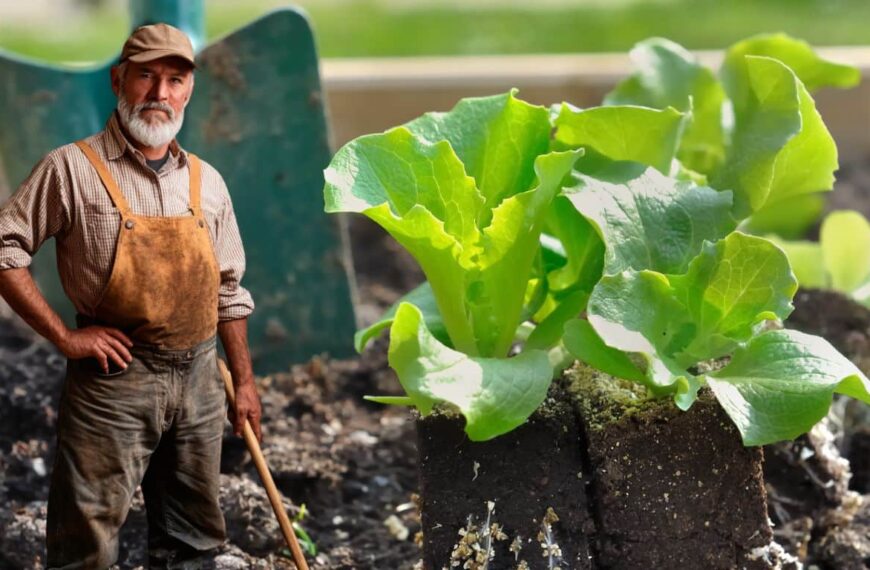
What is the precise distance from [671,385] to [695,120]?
0.71 m

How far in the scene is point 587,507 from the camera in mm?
1450

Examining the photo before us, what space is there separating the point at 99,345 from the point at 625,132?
2.34ft

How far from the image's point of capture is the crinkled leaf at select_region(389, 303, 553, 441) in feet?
4.17

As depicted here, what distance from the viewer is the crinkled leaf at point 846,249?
2.02m

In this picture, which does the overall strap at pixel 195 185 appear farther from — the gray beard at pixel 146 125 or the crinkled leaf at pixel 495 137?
the crinkled leaf at pixel 495 137

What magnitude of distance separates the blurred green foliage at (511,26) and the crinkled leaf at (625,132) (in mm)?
2415

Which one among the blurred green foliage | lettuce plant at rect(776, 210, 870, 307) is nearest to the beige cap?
lettuce plant at rect(776, 210, 870, 307)

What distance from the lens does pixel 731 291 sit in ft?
4.65

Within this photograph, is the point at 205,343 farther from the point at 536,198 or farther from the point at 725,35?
the point at 725,35

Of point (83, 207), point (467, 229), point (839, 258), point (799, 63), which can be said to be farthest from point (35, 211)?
point (839, 258)

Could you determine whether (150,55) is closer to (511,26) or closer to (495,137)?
(495,137)

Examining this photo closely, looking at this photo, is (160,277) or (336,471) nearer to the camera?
(160,277)

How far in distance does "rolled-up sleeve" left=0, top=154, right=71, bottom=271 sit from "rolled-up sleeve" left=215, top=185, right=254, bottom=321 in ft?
0.56

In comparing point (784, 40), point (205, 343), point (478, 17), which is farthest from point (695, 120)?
point (478, 17)
